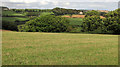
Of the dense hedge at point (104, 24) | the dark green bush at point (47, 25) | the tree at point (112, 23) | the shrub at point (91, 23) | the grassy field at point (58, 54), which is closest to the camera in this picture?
the grassy field at point (58, 54)

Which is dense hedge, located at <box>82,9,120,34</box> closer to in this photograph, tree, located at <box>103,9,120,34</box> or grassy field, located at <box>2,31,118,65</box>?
tree, located at <box>103,9,120,34</box>

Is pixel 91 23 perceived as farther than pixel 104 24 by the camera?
Yes

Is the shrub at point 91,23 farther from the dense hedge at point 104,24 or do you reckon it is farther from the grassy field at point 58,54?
the grassy field at point 58,54

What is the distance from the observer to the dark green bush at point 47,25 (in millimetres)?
72825

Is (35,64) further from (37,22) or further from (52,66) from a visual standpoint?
(37,22)

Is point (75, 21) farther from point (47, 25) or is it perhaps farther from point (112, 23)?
point (112, 23)

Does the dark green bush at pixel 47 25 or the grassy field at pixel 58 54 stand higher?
the grassy field at pixel 58 54

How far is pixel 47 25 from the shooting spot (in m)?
73.8

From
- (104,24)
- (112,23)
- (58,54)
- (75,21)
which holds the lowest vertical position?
(104,24)

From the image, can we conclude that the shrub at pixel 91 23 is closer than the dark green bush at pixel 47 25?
Yes

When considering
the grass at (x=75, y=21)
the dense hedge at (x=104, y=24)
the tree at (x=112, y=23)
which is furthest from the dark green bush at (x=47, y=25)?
the tree at (x=112, y=23)

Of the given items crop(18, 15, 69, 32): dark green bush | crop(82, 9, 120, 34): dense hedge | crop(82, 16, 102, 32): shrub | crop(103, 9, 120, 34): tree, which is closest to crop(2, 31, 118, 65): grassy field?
crop(103, 9, 120, 34): tree

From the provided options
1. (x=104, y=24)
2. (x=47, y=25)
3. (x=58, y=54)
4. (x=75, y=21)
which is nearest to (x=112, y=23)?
(x=104, y=24)

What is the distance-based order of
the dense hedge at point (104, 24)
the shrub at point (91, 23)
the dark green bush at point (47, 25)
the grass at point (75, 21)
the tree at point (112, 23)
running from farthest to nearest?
the grass at point (75, 21)
the dark green bush at point (47, 25)
the shrub at point (91, 23)
the dense hedge at point (104, 24)
the tree at point (112, 23)
